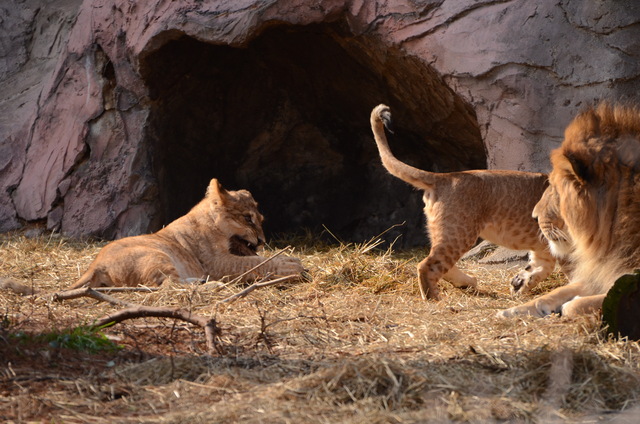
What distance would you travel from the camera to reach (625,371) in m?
3.35

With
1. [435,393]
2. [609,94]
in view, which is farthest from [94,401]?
[609,94]

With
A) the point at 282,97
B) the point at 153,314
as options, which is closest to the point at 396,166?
the point at 153,314

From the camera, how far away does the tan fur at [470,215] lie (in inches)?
234

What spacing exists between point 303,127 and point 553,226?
18.8 feet

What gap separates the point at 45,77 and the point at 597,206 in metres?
7.99

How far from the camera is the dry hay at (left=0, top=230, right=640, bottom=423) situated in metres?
2.88

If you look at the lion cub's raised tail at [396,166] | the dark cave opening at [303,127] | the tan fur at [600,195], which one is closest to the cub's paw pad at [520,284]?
the lion cub's raised tail at [396,166]

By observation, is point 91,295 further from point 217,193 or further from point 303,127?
point 303,127

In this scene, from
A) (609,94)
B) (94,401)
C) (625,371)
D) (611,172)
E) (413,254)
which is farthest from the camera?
(413,254)

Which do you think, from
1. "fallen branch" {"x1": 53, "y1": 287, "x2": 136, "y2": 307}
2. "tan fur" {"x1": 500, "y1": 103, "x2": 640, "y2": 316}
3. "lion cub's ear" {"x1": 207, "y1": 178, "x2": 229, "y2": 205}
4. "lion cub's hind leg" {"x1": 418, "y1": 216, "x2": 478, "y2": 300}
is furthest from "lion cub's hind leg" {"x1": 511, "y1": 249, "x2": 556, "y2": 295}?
"fallen branch" {"x1": 53, "y1": 287, "x2": 136, "y2": 307}

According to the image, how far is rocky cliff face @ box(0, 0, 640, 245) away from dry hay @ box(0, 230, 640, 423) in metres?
2.74

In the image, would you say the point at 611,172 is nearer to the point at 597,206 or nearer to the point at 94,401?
the point at 597,206

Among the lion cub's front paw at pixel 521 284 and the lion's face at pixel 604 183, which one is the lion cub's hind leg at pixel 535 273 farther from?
the lion's face at pixel 604 183

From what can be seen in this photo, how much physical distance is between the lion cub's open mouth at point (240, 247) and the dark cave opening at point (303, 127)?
2217mm
